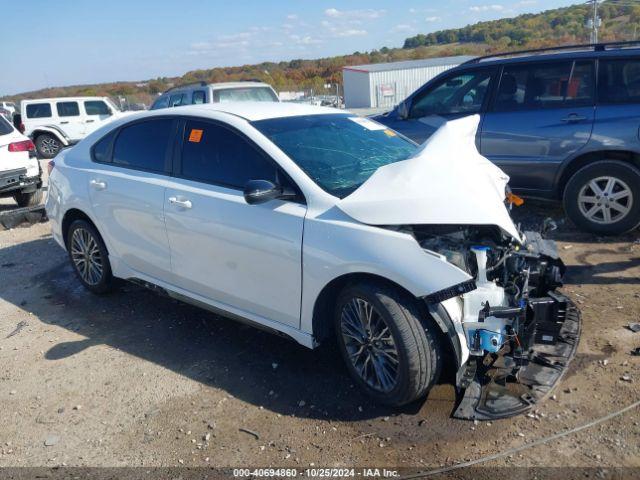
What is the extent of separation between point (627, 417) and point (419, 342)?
47.9 inches

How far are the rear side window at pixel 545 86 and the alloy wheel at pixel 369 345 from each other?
4146 millimetres

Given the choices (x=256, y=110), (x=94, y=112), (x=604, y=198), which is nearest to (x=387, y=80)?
(x=94, y=112)

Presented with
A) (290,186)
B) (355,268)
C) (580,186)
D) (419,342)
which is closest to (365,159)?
(290,186)

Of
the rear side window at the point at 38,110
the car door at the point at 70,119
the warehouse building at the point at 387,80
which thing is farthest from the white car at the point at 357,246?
the warehouse building at the point at 387,80

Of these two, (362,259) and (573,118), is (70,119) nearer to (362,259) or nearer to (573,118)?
(573,118)

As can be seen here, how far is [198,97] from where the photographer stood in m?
12.3

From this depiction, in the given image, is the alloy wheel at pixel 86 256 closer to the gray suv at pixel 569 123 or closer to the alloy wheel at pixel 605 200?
the gray suv at pixel 569 123

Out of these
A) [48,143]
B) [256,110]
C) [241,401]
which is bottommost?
[241,401]

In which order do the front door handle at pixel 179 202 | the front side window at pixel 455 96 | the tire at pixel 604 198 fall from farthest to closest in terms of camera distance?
the front side window at pixel 455 96
the tire at pixel 604 198
the front door handle at pixel 179 202

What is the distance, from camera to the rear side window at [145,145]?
437 centimetres

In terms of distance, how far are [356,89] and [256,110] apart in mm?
43276

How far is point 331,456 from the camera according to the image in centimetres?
294

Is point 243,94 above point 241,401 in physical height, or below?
above

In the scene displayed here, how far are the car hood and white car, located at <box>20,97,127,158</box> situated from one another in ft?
54.7
